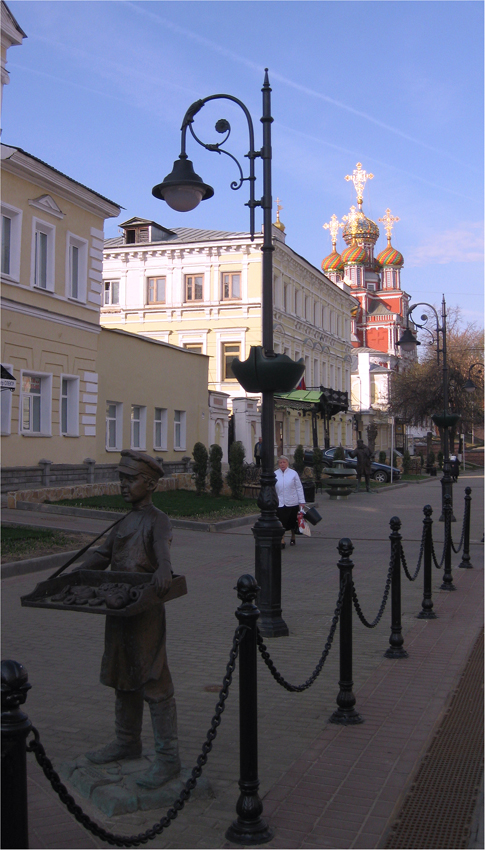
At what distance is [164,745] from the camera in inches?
163

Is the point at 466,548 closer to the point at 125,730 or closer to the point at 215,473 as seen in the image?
the point at 125,730

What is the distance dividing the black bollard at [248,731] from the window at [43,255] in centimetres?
1838

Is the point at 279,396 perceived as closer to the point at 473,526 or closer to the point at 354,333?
the point at 473,526

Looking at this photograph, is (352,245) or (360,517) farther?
(352,245)

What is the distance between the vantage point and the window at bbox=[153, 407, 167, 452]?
2780cm

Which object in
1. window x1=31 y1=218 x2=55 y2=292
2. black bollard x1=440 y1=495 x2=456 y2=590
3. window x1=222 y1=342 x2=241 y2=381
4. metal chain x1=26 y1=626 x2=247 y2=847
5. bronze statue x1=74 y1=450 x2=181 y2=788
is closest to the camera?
metal chain x1=26 y1=626 x2=247 y2=847

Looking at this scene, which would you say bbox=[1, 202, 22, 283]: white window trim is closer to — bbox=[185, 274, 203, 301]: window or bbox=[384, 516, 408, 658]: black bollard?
bbox=[384, 516, 408, 658]: black bollard

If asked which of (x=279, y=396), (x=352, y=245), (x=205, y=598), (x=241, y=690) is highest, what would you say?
(x=352, y=245)

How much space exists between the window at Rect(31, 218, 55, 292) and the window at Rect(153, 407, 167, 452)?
24.8 feet

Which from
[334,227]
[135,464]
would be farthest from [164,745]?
[334,227]

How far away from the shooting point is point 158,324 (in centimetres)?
4634

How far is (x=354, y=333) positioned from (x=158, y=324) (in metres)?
46.0

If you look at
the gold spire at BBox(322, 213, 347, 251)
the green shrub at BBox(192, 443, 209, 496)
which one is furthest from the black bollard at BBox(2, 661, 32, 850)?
the gold spire at BBox(322, 213, 347, 251)

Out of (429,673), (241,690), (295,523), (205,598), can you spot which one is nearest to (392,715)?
(429,673)
